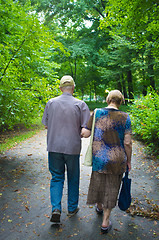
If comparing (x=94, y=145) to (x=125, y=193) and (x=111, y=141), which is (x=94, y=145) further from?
(x=125, y=193)

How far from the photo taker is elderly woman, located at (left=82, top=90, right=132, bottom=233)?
2938mm

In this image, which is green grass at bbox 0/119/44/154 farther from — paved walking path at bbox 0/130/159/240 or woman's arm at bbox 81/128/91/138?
woman's arm at bbox 81/128/91/138

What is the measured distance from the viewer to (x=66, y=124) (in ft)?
10.3

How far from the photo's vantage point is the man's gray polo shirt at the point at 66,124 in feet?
10.2

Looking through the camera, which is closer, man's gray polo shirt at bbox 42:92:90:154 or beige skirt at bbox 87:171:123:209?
beige skirt at bbox 87:171:123:209

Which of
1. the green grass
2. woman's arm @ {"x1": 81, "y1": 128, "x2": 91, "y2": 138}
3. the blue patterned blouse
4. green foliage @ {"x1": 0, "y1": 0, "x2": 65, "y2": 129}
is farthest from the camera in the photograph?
the green grass

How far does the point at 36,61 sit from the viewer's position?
6164mm

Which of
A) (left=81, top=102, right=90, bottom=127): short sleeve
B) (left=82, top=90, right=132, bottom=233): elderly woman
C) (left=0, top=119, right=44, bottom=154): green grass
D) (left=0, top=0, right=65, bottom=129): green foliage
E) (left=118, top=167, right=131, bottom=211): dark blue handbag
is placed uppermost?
(left=0, top=0, right=65, bottom=129): green foliage

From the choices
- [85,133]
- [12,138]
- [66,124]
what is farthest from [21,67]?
[12,138]

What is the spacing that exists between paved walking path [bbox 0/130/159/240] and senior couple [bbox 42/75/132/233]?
0.68ft

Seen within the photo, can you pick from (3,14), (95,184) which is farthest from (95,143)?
(3,14)

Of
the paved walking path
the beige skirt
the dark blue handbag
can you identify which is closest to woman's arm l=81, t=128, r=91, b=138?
the beige skirt

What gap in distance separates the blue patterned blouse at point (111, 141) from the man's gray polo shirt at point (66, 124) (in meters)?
0.30

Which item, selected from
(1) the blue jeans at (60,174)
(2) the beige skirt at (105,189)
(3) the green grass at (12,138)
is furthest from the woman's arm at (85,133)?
(3) the green grass at (12,138)
